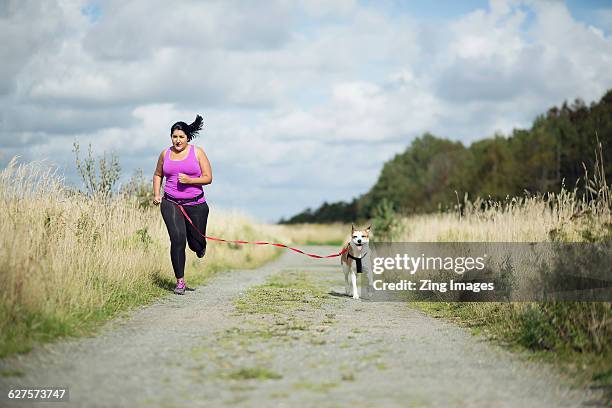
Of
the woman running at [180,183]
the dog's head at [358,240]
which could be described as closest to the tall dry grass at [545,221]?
the dog's head at [358,240]

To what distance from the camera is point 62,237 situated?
9.69m

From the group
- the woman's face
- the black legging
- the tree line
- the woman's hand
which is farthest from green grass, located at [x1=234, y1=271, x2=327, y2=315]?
the tree line

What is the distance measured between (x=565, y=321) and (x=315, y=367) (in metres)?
3.02

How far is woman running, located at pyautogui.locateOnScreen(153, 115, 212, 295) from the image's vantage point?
10773mm

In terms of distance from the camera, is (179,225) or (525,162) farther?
(525,162)

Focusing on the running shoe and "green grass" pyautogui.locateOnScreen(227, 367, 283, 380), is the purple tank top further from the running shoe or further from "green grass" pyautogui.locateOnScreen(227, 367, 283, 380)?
"green grass" pyautogui.locateOnScreen(227, 367, 283, 380)

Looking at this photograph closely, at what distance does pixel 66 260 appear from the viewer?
866 cm

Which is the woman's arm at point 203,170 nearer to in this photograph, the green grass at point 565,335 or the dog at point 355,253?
the dog at point 355,253

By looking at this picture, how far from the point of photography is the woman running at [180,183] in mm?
10773

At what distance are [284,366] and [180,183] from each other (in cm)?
588

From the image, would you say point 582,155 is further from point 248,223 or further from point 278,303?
point 278,303

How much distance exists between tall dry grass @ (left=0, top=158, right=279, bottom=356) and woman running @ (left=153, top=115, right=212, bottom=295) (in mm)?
947

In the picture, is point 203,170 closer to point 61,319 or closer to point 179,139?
point 179,139

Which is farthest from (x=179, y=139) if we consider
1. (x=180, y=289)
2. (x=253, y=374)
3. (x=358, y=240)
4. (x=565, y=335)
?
(x=565, y=335)
